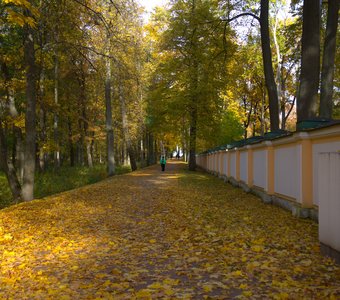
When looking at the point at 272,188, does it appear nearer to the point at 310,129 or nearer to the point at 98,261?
the point at 310,129

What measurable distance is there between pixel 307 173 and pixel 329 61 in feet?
29.2

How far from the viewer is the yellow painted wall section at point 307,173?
7.63 m

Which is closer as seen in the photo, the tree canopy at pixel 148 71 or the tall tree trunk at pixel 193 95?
the tree canopy at pixel 148 71

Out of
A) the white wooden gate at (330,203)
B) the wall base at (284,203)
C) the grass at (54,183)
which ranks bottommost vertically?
the grass at (54,183)

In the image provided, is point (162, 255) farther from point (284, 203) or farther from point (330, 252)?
point (284, 203)

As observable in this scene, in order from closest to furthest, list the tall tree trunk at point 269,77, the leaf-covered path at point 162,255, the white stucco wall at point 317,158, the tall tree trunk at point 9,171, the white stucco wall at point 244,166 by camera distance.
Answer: the leaf-covered path at point 162,255
the white stucco wall at point 317,158
the white stucco wall at point 244,166
the tall tree trunk at point 9,171
the tall tree trunk at point 269,77

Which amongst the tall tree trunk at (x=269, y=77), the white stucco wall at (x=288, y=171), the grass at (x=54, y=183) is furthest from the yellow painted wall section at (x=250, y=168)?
the grass at (x=54, y=183)

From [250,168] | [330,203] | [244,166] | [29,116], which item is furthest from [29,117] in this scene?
[330,203]

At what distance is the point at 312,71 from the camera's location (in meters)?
12.1

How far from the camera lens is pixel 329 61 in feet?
48.7

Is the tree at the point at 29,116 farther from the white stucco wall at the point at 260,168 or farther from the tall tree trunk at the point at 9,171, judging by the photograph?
the white stucco wall at the point at 260,168

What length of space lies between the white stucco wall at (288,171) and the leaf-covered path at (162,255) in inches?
22.1

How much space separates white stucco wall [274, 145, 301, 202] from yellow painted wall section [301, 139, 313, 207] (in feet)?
0.67

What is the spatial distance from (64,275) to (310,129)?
17.3ft
